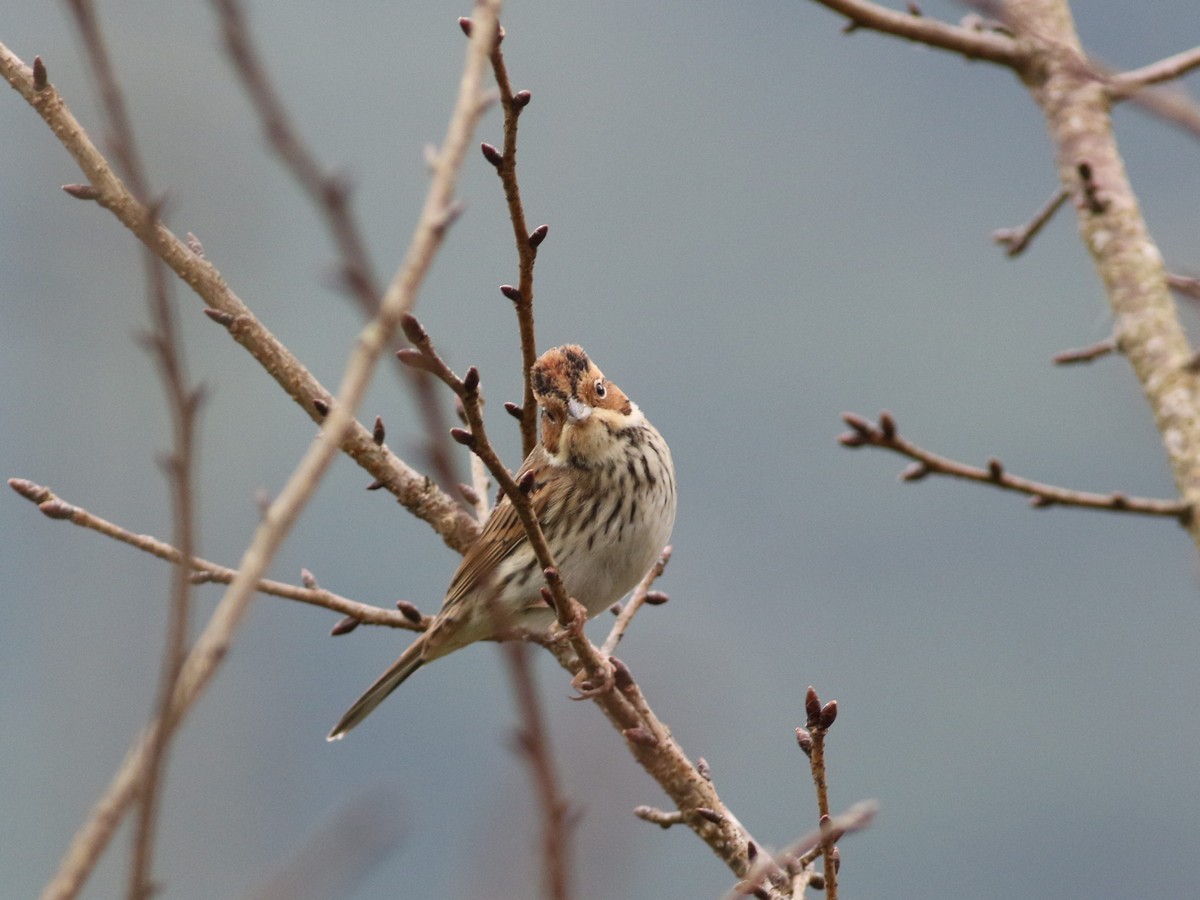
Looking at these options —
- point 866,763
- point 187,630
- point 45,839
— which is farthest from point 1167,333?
point 866,763

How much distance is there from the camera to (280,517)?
1659mm

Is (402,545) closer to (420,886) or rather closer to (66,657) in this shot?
(420,886)

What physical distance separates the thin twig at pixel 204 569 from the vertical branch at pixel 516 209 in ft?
3.59

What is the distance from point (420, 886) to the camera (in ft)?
354

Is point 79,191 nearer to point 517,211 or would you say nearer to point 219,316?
point 219,316

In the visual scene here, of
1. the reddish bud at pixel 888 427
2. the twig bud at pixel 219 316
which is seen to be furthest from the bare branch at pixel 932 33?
the twig bud at pixel 219 316

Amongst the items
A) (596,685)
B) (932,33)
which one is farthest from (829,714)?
(932,33)

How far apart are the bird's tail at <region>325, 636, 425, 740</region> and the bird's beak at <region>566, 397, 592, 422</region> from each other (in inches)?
49.2

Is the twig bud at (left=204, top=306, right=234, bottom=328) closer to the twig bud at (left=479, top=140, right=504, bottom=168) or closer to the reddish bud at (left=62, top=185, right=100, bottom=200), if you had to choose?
the reddish bud at (left=62, top=185, right=100, bottom=200)

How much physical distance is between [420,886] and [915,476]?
109253 mm

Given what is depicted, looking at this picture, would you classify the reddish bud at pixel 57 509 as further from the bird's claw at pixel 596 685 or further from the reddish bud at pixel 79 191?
the bird's claw at pixel 596 685

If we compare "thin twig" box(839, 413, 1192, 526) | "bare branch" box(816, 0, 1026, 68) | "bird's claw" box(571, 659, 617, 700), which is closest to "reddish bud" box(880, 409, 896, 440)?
"thin twig" box(839, 413, 1192, 526)

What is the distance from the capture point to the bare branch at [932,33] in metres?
4.35

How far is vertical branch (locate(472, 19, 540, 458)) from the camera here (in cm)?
376
